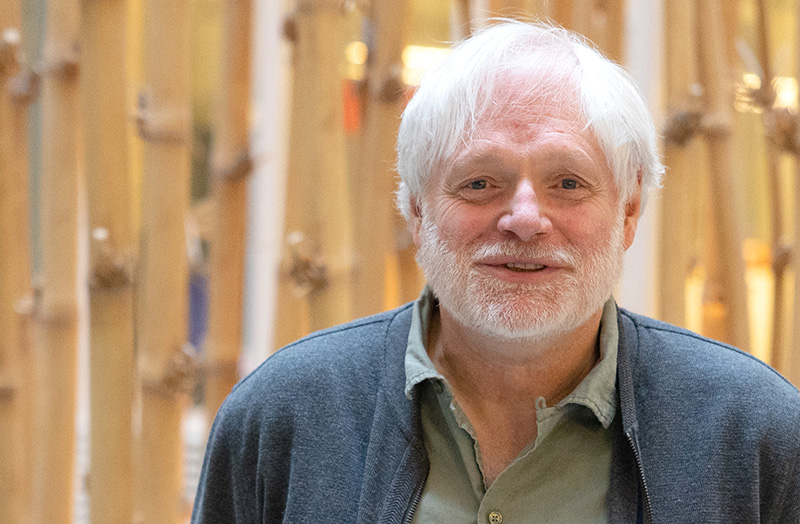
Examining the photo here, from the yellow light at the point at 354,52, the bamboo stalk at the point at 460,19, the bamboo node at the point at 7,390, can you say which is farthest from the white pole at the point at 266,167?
the bamboo node at the point at 7,390

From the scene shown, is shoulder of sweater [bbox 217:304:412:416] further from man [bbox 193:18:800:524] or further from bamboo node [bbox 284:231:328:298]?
bamboo node [bbox 284:231:328:298]

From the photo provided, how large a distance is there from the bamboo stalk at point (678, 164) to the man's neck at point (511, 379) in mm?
412

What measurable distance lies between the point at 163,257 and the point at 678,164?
0.83 meters

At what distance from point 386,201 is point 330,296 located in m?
0.19

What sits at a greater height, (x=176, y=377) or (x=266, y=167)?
(x=266, y=167)

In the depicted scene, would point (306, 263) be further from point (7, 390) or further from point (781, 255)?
point (781, 255)

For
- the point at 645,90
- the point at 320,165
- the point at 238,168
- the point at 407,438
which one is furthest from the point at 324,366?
the point at 645,90

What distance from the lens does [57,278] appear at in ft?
4.48

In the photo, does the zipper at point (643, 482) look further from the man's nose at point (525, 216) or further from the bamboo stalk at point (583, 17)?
the bamboo stalk at point (583, 17)

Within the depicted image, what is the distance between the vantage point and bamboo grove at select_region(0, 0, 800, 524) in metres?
1.25

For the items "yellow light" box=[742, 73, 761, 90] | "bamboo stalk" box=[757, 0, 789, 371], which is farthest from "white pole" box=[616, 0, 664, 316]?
"bamboo stalk" box=[757, 0, 789, 371]

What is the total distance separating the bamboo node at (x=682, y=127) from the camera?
128 centimetres

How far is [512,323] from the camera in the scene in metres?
0.88

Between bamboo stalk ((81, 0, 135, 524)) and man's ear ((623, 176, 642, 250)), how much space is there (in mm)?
756
